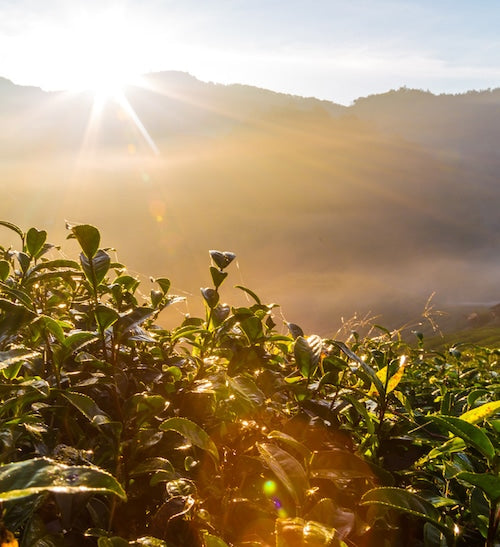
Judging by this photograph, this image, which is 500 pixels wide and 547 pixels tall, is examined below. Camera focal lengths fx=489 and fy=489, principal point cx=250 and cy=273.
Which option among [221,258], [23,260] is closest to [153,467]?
[221,258]

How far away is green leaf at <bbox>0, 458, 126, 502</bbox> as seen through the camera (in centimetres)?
55

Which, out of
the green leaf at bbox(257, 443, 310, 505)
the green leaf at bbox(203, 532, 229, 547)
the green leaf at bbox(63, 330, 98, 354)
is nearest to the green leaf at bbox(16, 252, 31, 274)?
the green leaf at bbox(63, 330, 98, 354)

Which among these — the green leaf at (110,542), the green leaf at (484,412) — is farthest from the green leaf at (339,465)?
the green leaf at (110,542)

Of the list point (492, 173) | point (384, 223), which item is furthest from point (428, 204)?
point (492, 173)

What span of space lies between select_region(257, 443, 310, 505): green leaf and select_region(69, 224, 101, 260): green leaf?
0.61 meters

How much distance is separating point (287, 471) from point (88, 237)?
70 cm

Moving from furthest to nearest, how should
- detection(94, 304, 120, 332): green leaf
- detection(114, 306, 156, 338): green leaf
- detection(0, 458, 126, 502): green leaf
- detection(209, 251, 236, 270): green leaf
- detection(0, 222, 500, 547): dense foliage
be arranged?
detection(209, 251, 236, 270): green leaf < detection(114, 306, 156, 338): green leaf < detection(94, 304, 120, 332): green leaf < detection(0, 222, 500, 547): dense foliage < detection(0, 458, 126, 502): green leaf

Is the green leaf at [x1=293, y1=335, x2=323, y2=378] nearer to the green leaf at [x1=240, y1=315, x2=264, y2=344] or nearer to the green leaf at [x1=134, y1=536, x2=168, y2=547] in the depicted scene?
the green leaf at [x1=240, y1=315, x2=264, y2=344]

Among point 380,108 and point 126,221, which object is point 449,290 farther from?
point 380,108

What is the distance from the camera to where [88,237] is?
1168mm

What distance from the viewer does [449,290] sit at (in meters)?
56.6

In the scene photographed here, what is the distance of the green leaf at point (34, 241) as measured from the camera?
67.0 inches

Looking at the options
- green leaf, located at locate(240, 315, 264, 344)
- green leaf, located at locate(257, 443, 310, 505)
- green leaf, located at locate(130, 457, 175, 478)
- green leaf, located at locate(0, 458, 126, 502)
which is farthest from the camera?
green leaf, located at locate(240, 315, 264, 344)

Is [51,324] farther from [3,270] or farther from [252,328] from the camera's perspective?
[252,328]
